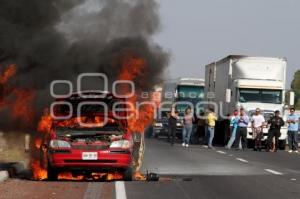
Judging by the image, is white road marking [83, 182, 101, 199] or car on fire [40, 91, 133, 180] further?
car on fire [40, 91, 133, 180]

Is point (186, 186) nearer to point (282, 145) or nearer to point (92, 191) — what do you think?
point (92, 191)

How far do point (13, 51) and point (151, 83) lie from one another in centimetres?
395

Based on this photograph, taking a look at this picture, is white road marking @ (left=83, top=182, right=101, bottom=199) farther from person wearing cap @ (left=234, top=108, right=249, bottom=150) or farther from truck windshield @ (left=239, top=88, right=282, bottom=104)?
truck windshield @ (left=239, top=88, right=282, bottom=104)

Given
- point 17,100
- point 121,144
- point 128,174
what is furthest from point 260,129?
point 121,144

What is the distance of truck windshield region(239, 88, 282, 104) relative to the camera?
33406 millimetres

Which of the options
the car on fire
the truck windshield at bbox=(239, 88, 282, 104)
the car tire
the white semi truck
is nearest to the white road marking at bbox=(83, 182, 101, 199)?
the car on fire

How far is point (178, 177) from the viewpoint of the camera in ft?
53.5

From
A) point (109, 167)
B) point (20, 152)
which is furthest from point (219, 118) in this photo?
point (109, 167)

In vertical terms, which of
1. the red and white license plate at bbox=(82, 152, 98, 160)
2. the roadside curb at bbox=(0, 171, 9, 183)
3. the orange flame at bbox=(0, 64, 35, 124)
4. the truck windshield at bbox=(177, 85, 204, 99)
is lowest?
the roadside curb at bbox=(0, 171, 9, 183)

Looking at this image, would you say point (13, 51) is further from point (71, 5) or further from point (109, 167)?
point (109, 167)

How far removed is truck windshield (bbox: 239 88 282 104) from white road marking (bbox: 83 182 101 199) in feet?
64.0

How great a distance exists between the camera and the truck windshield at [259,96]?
33406 mm

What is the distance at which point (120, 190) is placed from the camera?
1341cm

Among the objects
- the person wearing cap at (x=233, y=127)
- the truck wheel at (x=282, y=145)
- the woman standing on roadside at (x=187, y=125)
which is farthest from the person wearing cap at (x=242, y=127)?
the truck wheel at (x=282, y=145)
